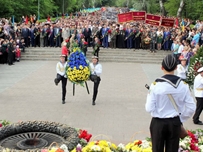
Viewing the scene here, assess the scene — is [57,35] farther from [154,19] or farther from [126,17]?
[154,19]

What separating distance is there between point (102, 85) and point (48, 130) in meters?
Answer: 7.61

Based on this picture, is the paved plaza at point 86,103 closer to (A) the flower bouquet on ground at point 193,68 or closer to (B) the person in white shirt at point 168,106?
(A) the flower bouquet on ground at point 193,68

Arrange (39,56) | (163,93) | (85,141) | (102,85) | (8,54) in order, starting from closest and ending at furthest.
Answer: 1. (163,93)
2. (85,141)
3. (102,85)
4. (8,54)
5. (39,56)

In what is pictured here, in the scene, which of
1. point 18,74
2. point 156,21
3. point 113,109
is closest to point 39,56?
point 18,74

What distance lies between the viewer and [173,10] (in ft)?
147

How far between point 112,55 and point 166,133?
1788 cm

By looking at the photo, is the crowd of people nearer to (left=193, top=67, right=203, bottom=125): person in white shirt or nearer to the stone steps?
the stone steps

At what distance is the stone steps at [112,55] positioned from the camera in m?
22.0

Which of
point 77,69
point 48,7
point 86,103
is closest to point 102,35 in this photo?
point 86,103

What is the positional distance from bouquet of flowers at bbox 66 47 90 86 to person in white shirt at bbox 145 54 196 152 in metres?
5.89

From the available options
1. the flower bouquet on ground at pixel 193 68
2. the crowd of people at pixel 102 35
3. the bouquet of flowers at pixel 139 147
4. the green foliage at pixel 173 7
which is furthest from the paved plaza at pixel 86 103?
the green foliage at pixel 173 7

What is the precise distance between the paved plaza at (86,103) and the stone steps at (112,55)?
4.29 metres

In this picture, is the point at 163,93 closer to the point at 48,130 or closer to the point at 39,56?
the point at 48,130

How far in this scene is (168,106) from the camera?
4688mm
